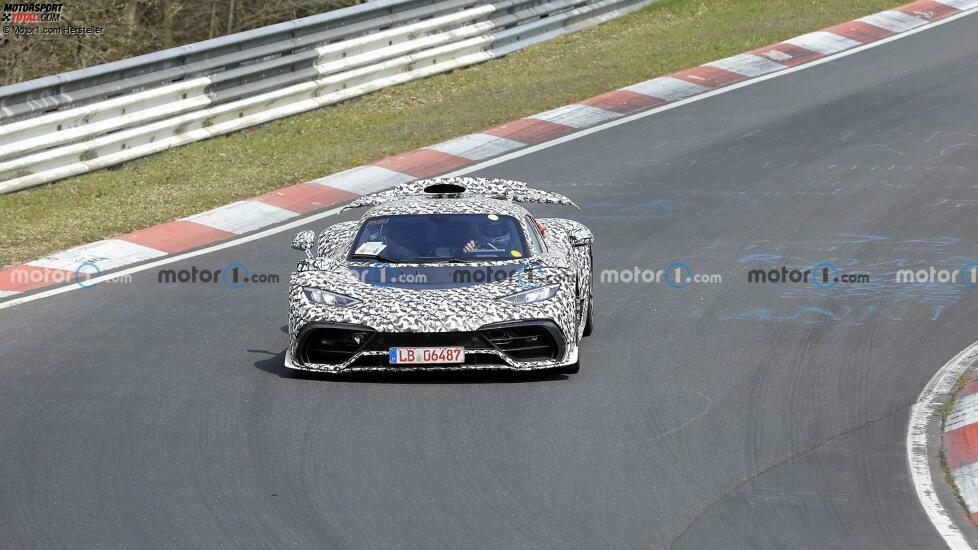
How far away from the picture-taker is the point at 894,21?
23.0 meters

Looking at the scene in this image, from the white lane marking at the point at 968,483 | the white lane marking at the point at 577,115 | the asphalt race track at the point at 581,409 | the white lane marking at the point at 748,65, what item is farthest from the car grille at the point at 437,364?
the white lane marking at the point at 748,65

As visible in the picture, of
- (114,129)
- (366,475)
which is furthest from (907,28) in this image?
(366,475)

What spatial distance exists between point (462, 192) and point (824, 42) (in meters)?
11.5

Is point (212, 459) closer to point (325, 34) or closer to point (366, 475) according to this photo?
point (366, 475)

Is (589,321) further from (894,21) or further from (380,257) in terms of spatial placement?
(894,21)

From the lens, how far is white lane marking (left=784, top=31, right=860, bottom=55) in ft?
70.6

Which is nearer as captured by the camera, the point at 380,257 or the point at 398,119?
the point at 380,257

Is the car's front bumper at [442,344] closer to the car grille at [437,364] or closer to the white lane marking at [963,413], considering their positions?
the car grille at [437,364]

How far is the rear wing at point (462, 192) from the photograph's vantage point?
38.9 feet

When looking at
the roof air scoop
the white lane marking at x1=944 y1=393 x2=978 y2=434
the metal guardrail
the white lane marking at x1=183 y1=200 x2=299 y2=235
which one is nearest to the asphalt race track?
the white lane marking at x1=944 y1=393 x2=978 y2=434

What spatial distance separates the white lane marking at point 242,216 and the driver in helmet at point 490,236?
4504 millimetres

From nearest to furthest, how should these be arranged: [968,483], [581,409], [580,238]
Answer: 1. [968,483]
2. [581,409]
3. [580,238]

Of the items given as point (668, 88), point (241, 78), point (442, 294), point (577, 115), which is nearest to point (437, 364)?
point (442, 294)

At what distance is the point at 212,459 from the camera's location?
8430 millimetres
